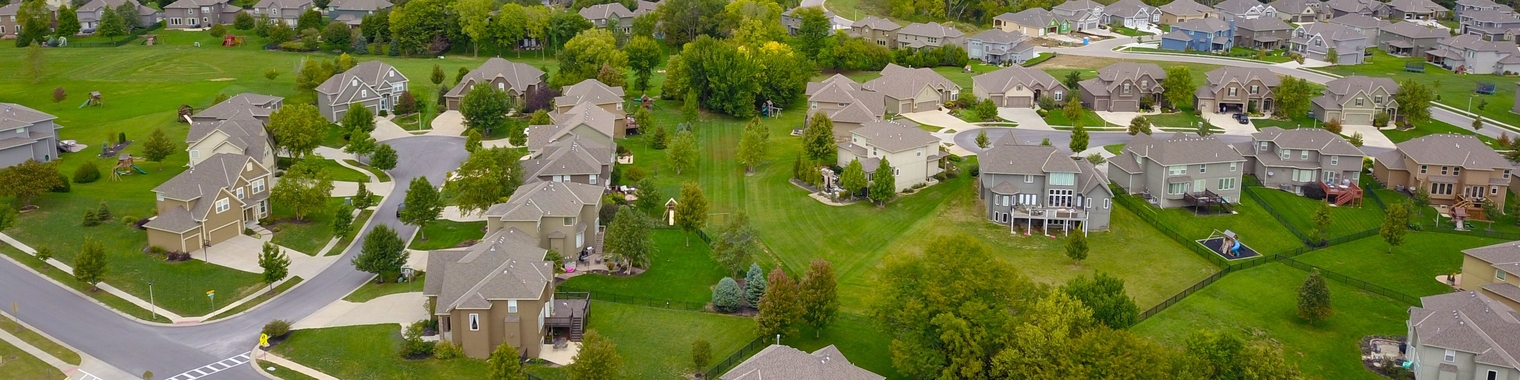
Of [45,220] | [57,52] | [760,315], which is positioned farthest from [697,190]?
[57,52]

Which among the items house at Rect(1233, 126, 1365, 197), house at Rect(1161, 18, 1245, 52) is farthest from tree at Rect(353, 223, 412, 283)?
house at Rect(1161, 18, 1245, 52)

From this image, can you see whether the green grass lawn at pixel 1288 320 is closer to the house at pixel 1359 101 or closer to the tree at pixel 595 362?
Result: the tree at pixel 595 362

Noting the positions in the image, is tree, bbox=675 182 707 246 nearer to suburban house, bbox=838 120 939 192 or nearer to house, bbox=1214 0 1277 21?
suburban house, bbox=838 120 939 192

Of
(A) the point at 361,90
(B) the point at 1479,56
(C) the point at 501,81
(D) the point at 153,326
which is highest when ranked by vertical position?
(B) the point at 1479,56

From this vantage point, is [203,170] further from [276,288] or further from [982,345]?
[982,345]

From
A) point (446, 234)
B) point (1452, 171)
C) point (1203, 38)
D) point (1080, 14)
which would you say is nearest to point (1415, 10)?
point (1203, 38)

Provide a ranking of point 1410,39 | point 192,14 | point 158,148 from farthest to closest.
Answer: point 192,14 < point 1410,39 < point 158,148

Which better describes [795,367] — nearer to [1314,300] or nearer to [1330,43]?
[1314,300]
